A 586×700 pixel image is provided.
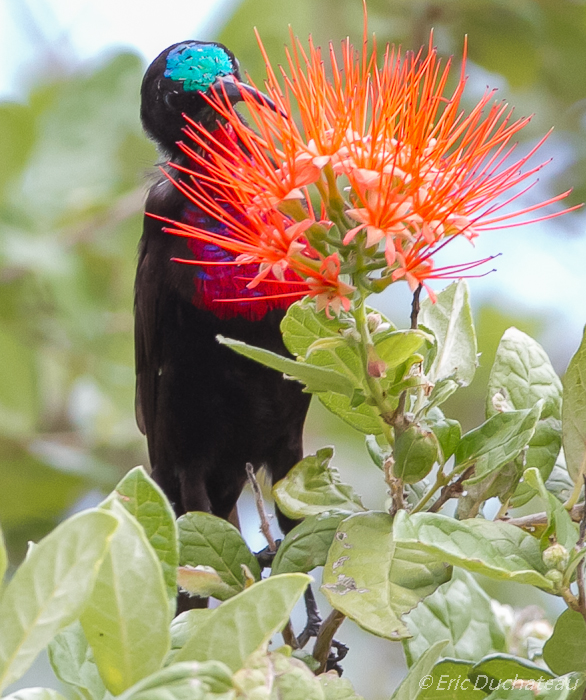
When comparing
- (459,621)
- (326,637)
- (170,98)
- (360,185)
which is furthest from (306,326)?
(170,98)

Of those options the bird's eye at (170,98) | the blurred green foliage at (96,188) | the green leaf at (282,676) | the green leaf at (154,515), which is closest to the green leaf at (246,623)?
the green leaf at (282,676)

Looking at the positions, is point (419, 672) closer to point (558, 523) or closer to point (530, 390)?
point (558, 523)

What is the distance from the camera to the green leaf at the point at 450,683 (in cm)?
115

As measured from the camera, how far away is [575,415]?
116 cm

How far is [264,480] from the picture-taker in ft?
8.17

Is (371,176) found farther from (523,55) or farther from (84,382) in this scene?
(84,382)

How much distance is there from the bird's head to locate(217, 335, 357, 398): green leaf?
1021 mm

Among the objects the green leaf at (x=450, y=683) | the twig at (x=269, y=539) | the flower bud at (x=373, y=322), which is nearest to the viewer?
the flower bud at (x=373, y=322)

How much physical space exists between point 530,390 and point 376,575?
0.33 meters

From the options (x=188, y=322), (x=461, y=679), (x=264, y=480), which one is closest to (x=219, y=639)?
(x=461, y=679)

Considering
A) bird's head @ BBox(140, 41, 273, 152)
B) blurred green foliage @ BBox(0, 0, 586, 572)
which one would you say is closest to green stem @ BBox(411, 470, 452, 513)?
Answer: bird's head @ BBox(140, 41, 273, 152)

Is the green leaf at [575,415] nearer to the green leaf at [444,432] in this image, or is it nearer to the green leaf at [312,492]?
the green leaf at [444,432]

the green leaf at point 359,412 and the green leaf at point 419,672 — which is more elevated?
the green leaf at point 359,412

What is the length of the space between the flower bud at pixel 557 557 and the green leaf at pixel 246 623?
0.31m
